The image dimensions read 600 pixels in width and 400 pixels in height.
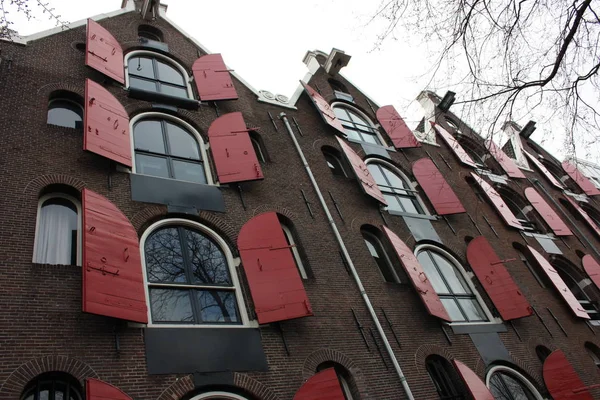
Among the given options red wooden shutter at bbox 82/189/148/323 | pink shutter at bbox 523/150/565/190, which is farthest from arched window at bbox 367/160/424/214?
pink shutter at bbox 523/150/565/190

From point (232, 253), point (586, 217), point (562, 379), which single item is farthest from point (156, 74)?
point (586, 217)

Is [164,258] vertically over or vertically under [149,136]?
under

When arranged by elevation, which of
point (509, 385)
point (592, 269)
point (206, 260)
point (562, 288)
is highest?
point (206, 260)

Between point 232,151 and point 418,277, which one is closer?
point 232,151

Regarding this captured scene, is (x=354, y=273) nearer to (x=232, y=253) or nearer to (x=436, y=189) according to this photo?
(x=232, y=253)

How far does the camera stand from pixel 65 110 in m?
11.0

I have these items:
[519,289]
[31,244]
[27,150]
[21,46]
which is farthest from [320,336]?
[21,46]

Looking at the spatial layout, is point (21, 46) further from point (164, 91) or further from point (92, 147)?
point (92, 147)

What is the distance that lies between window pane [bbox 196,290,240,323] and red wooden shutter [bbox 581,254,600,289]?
49.9 feet

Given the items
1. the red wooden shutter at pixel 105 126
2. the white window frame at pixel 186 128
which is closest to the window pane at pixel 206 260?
the white window frame at pixel 186 128

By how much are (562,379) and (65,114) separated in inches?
560

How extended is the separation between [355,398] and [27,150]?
8.16 metres

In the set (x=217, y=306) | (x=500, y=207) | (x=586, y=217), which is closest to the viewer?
(x=217, y=306)

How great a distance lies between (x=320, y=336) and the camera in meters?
9.30
